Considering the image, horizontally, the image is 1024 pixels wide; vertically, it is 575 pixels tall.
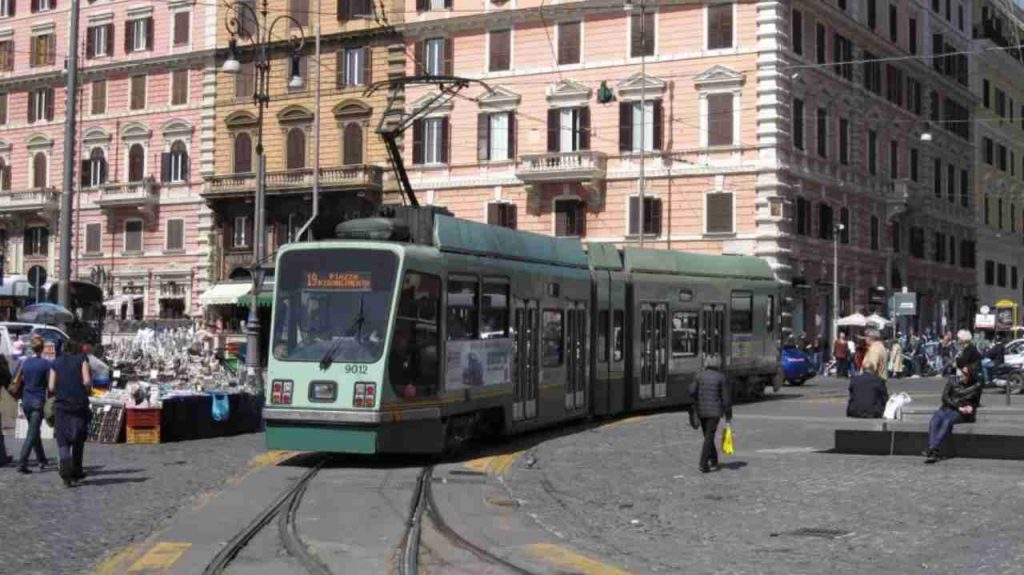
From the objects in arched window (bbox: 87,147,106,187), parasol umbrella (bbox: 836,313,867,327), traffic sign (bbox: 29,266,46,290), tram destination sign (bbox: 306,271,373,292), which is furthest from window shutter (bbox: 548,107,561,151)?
tram destination sign (bbox: 306,271,373,292)

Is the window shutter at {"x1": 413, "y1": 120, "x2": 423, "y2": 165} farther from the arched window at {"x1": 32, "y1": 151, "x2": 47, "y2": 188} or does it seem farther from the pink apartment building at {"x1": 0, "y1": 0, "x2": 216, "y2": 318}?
the arched window at {"x1": 32, "y1": 151, "x2": 47, "y2": 188}

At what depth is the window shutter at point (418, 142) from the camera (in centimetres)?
5172

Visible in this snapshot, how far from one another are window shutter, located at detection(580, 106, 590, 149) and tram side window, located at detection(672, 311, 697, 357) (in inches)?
878

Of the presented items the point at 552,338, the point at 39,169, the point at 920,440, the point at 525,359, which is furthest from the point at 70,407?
the point at 39,169

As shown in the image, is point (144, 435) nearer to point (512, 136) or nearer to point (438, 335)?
point (438, 335)

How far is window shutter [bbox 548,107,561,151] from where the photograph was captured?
48.8 meters

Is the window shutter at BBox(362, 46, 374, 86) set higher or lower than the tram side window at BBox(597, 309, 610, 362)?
higher

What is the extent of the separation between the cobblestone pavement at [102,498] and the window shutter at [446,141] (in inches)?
1248

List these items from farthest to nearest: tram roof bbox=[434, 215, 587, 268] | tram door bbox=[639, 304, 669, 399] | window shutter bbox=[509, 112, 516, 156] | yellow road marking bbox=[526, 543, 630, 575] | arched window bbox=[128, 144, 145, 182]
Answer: arched window bbox=[128, 144, 145, 182], window shutter bbox=[509, 112, 516, 156], tram door bbox=[639, 304, 669, 399], tram roof bbox=[434, 215, 587, 268], yellow road marking bbox=[526, 543, 630, 575]

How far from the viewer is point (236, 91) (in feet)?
185

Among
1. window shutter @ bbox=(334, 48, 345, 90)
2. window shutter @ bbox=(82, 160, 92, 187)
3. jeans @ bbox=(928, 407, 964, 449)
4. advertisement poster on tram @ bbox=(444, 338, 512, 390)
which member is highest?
window shutter @ bbox=(334, 48, 345, 90)

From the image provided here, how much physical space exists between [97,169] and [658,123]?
28.2 metres

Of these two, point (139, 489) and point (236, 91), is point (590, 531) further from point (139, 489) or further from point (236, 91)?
point (236, 91)

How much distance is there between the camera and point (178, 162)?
5825cm
